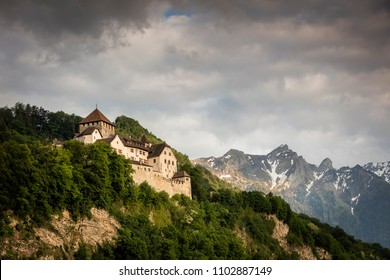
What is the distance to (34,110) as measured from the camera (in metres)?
87.8

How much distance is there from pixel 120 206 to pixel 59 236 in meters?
10.7

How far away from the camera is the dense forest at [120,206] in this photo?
4503cm

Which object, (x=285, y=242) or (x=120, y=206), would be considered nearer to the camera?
(x=120, y=206)

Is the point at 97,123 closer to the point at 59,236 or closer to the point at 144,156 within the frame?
the point at 144,156

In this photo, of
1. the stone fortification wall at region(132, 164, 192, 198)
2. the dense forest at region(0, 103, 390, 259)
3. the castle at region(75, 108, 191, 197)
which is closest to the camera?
the dense forest at region(0, 103, 390, 259)

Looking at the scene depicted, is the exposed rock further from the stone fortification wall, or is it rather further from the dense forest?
the stone fortification wall

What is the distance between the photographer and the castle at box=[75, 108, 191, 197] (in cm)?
6562

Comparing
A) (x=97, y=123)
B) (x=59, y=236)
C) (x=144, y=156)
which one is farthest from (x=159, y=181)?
(x=59, y=236)

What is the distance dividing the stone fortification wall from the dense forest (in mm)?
1475

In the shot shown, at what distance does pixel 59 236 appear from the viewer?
46.2 metres

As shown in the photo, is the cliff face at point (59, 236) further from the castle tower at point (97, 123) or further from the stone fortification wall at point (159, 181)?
the castle tower at point (97, 123)

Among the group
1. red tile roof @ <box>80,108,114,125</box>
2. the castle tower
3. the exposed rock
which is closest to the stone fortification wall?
the castle tower
